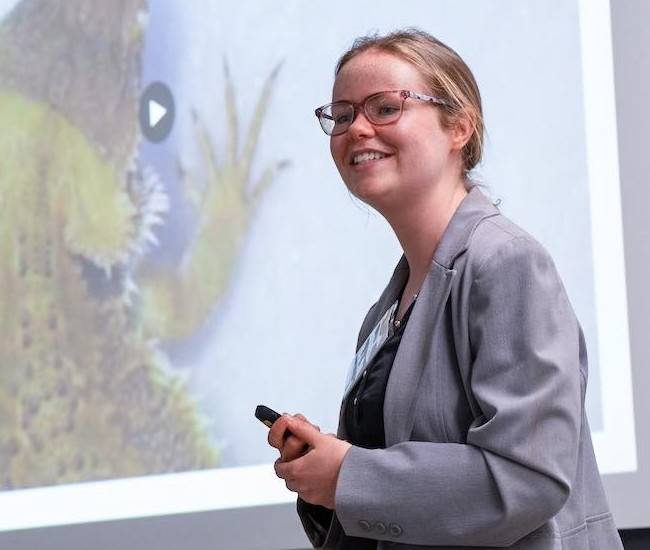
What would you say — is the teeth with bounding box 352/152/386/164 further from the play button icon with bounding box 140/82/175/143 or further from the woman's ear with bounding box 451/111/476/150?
the play button icon with bounding box 140/82/175/143

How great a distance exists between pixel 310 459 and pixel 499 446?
197mm

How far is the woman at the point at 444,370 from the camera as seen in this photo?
1.04 m

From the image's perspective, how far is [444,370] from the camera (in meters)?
1.11

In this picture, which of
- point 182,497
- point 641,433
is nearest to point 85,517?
point 182,497

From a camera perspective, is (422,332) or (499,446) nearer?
(499,446)

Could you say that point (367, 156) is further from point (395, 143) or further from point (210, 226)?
point (210, 226)

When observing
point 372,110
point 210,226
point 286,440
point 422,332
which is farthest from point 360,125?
point 210,226

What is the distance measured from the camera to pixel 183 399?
2717mm

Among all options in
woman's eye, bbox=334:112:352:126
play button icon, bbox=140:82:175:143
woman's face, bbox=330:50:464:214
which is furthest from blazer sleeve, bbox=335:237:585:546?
play button icon, bbox=140:82:175:143

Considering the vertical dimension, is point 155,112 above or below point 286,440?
above

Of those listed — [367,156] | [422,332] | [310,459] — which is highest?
[367,156]

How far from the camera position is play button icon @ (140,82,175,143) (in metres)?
2.74

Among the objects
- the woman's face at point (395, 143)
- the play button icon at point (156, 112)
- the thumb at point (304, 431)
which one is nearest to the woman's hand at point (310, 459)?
the thumb at point (304, 431)

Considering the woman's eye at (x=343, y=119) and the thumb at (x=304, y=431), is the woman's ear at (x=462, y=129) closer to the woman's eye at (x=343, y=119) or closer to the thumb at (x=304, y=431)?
the woman's eye at (x=343, y=119)
